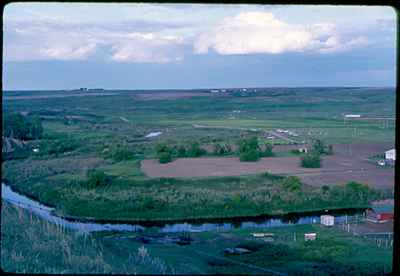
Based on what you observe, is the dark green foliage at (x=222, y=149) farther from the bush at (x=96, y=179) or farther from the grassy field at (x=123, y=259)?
the grassy field at (x=123, y=259)

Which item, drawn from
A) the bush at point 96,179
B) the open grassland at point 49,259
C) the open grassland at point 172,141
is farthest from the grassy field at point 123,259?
the bush at point 96,179

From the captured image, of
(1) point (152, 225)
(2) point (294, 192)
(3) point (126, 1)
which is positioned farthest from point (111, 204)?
(3) point (126, 1)

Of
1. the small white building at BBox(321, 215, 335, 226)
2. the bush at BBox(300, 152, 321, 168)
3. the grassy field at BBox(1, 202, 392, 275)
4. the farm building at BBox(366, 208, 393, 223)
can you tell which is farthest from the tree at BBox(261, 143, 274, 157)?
the farm building at BBox(366, 208, 393, 223)

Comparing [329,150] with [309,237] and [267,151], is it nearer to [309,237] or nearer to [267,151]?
[267,151]

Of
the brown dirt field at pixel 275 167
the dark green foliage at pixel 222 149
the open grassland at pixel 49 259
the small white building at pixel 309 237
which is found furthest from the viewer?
the dark green foliage at pixel 222 149

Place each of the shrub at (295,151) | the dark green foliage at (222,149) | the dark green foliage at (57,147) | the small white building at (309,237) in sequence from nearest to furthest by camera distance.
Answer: the small white building at (309,237), the dark green foliage at (57,147), the dark green foliage at (222,149), the shrub at (295,151)

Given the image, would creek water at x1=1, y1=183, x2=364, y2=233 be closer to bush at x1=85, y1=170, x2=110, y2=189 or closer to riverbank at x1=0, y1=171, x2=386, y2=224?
riverbank at x1=0, y1=171, x2=386, y2=224

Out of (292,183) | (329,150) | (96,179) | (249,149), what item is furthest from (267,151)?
(96,179)
